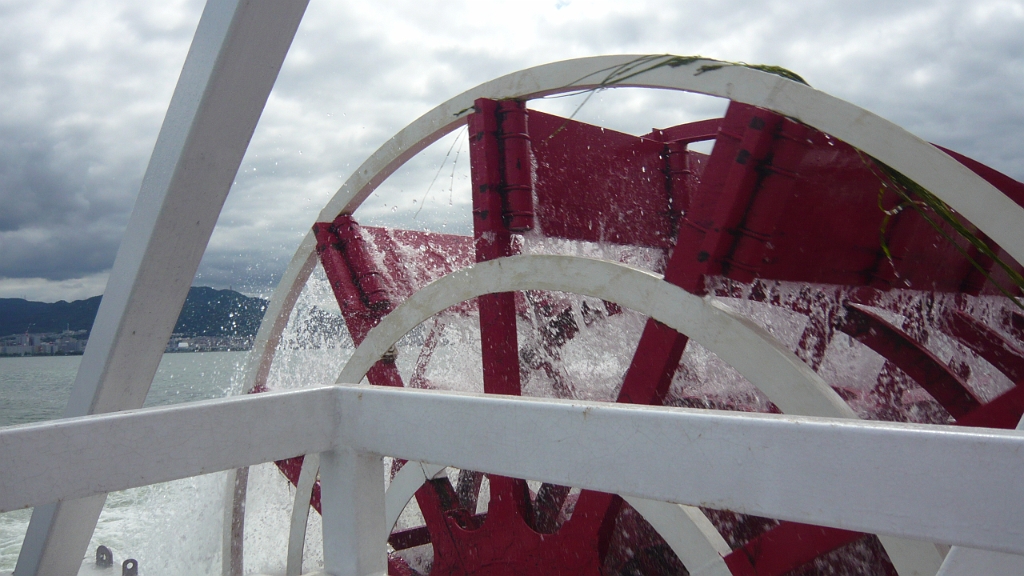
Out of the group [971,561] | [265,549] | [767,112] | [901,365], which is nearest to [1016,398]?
[901,365]

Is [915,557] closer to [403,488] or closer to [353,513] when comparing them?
[353,513]

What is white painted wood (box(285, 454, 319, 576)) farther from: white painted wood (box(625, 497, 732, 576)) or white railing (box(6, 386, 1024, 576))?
white railing (box(6, 386, 1024, 576))

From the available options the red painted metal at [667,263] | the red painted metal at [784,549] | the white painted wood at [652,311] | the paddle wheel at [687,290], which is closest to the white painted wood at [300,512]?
the paddle wheel at [687,290]

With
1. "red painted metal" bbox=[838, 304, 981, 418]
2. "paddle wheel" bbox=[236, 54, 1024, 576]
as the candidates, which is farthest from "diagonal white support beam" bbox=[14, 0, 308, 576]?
"red painted metal" bbox=[838, 304, 981, 418]

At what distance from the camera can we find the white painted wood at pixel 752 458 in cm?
55

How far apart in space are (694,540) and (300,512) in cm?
186

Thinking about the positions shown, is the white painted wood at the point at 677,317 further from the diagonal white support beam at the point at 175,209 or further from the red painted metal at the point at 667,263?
the diagonal white support beam at the point at 175,209

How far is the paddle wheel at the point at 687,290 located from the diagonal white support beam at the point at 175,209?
3.94ft

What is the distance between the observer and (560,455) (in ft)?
2.51

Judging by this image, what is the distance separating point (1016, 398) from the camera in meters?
2.61

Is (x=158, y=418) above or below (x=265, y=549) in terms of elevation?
above

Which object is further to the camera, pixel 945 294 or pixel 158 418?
pixel 945 294

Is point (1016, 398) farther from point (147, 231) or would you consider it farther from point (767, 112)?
point (147, 231)

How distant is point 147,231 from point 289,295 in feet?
8.42
